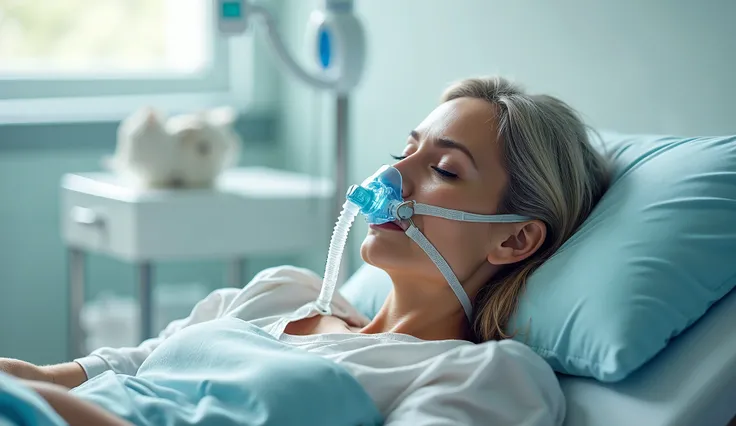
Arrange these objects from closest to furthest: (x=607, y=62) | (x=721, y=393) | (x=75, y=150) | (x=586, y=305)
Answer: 1. (x=721, y=393)
2. (x=586, y=305)
3. (x=607, y=62)
4. (x=75, y=150)

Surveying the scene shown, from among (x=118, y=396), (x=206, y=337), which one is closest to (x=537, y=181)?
(x=206, y=337)

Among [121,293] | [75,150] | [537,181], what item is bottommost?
[121,293]

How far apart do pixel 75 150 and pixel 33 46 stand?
0.44 meters

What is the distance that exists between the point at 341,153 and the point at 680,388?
1.39 m

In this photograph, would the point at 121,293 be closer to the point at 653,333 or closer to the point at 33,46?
the point at 33,46

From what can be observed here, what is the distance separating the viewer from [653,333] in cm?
139

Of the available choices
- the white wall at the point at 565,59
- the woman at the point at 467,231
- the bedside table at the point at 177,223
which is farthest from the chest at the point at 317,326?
the bedside table at the point at 177,223

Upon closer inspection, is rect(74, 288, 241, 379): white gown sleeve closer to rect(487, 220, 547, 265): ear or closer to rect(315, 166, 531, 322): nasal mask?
rect(315, 166, 531, 322): nasal mask

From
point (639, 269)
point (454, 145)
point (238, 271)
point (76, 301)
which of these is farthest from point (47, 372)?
point (238, 271)

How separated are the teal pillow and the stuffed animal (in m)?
1.51

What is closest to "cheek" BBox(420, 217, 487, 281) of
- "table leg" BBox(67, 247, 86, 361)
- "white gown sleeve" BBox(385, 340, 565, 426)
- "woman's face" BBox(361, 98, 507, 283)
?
"woman's face" BBox(361, 98, 507, 283)

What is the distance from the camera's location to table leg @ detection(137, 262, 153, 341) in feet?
9.31

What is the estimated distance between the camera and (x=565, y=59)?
2346 millimetres

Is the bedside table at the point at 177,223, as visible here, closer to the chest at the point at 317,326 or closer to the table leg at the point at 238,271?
the table leg at the point at 238,271
